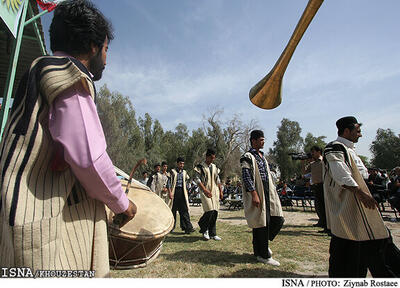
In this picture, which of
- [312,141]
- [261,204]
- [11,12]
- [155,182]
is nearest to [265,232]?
[261,204]

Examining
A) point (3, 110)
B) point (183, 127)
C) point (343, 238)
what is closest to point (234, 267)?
point (343, 238)

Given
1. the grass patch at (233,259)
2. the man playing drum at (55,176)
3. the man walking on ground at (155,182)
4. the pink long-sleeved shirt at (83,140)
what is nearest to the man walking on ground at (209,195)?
the grass patch at (233,259)

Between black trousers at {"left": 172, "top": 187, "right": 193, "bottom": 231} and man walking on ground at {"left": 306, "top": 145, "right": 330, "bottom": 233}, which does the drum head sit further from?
man walking on ground at {"left": 306, "top": 145, "right": 330, "bottom": 233}

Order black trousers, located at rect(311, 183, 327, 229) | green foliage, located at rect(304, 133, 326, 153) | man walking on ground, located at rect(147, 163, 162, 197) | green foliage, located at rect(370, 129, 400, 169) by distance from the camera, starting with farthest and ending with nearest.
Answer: green foliage, located at rect(304, 133, 326, 153)
green foliage, located at rect(370, 129, 400, 169)
man walking on ground, located at rect(147, 163, 162, 197)
black trousers, located at rect(311, 183, 327, 229)

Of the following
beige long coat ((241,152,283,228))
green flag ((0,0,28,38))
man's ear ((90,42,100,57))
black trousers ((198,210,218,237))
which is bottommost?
black trousers ((198,210,218,237))

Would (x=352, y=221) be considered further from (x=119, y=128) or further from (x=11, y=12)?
(x=119, y=128)

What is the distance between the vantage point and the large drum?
4.94 ft

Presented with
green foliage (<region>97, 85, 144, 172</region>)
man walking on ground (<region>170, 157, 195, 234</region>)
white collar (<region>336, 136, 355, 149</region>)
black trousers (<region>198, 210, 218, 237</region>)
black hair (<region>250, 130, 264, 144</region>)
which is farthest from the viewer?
green foliage (<region>97, 85, 144, 172</region>)

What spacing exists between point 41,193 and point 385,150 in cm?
5942

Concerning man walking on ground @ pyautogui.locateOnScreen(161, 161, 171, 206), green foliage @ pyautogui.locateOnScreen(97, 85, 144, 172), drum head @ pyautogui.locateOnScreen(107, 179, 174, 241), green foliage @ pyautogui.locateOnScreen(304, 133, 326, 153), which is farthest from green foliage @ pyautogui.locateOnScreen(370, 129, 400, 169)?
drum head @ pyautogui.locateOnScreen(107, 179, 174, 241)

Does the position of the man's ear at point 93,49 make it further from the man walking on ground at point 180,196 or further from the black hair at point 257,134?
the man walking on ground at point 180,196

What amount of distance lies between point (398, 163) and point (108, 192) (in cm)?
5389

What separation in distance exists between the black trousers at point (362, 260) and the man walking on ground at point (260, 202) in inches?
48.1

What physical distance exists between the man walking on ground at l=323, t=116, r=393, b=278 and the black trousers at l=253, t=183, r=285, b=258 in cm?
117
